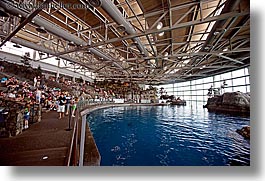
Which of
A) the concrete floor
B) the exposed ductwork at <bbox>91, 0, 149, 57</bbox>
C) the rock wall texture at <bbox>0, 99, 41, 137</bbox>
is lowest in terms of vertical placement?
the concrete floor

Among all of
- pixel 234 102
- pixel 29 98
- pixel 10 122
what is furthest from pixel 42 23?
pixel 234 102

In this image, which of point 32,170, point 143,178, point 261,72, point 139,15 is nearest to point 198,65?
point 139,15

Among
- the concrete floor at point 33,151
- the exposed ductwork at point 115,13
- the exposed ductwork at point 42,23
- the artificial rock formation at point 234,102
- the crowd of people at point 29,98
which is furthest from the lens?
the crowd of people at point 29,98

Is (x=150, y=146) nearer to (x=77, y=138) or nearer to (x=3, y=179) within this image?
(x=77, y=138)

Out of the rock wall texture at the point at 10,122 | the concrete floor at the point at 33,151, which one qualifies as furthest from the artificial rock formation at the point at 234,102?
the rock wall texture at the point at 10,122

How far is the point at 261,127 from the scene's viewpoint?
6.85 ft

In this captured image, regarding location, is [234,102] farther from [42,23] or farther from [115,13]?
[42,23]

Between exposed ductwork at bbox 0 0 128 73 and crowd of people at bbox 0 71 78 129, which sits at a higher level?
exposed ductwork at bbox 0 0 128 73

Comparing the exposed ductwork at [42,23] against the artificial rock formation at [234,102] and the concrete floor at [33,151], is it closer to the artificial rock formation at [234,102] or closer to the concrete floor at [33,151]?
the concrete floor at [33,151]

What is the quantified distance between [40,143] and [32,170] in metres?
0.49

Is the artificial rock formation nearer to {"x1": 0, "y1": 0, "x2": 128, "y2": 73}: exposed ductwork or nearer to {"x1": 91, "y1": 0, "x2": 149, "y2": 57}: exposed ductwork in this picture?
{"x1": 91, "y1": 0, "x2": 149, "y2": 57}: exposed ductwork

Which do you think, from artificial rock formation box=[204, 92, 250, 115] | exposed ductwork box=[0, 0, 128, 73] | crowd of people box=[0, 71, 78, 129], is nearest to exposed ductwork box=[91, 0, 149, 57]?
exposed ductwork box=[0, 0, 128, 73]

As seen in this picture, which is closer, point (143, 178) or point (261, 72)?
point (143, 178)

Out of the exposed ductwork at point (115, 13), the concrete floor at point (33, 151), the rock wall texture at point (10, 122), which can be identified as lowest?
the concrete floor at point (33, 151)
